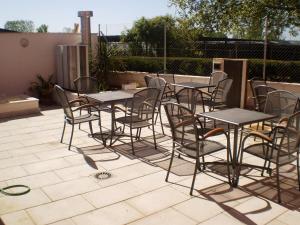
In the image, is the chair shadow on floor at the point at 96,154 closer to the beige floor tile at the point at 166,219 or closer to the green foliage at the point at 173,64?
the beige floor tile at the point at 166,219

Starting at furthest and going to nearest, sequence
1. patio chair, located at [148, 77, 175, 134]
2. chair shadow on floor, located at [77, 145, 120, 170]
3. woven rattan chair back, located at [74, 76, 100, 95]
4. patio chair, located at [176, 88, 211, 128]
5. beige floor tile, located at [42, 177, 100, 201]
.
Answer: woven rattan chair back, located at [74, 76, 100, 95]
patio chair, located at [148, 77, 175, 134]
patio chair, located at [176, 88, 211, 128]
chair shadow on floor, located at [77, 145, 120, 170]
beige floor tile, located at [42, 177, 100, 201]

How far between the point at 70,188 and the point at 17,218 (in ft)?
2.39

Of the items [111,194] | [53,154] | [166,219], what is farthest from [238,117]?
[53,154]

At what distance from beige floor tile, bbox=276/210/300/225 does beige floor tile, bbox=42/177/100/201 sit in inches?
73.8

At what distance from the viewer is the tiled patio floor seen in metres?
3.20

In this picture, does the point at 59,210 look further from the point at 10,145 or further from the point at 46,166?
the point at 10,145

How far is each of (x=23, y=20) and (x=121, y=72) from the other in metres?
10.2

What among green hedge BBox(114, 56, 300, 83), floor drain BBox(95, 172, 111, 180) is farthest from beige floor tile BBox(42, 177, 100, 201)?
green hedge BBox(114, 56, 300, 83)

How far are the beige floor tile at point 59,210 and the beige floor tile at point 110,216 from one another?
0.11 meters

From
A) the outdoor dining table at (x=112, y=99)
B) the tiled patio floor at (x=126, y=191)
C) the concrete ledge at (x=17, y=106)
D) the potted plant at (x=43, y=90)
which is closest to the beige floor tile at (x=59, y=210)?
the tiled patio floor at (x=126, y=191)

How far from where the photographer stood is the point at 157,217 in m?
3.19

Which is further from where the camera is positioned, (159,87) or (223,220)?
(159,87)

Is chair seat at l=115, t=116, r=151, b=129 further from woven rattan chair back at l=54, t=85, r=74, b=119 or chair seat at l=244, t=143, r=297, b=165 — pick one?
chair seat at l=244, t=143, r=297, b=165

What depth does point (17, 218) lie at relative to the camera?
3203mm
